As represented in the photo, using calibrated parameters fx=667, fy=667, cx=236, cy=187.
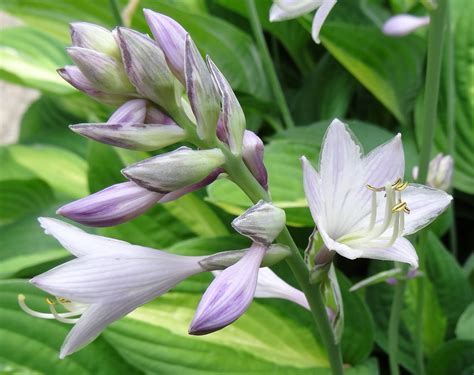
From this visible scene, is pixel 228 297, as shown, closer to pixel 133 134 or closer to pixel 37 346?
pixel 133 134

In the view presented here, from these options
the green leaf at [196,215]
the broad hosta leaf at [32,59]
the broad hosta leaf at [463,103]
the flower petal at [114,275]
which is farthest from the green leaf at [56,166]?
the flower petal at [114,275]

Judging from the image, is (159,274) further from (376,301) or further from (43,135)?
(43,135)

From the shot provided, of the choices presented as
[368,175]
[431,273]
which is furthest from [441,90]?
[368,175]

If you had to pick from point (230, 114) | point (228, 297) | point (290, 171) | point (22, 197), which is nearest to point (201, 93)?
point (230, 114)

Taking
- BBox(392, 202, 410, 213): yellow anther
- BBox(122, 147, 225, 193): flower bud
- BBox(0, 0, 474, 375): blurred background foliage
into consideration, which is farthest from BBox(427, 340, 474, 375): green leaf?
BBox(122, 147, 225, 193): flower bud

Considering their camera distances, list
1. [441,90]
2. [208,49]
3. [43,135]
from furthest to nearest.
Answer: [43,135], [208,49], [441,90]

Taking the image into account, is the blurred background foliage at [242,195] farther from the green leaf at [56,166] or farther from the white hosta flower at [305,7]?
the white hosta flower at [305,7]
